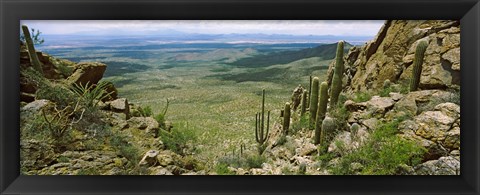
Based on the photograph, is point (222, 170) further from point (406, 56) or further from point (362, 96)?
point (406, 56)

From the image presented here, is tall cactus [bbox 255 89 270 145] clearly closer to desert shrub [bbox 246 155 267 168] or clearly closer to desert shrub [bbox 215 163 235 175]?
desert shrub [bbox 246 155 267 168]

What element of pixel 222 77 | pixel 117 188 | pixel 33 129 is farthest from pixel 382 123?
pixel 33 129

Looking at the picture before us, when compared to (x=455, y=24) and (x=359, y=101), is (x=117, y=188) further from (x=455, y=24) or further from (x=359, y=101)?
(x=455, y=24)

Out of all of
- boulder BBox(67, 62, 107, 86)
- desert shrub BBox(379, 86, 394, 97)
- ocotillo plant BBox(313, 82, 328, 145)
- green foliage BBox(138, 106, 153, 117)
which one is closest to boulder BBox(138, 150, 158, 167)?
green foliage BBox(138, 106, 153, 117)

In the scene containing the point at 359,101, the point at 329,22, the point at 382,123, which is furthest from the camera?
the point at 359,101

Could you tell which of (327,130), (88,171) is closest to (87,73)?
(88,171)
